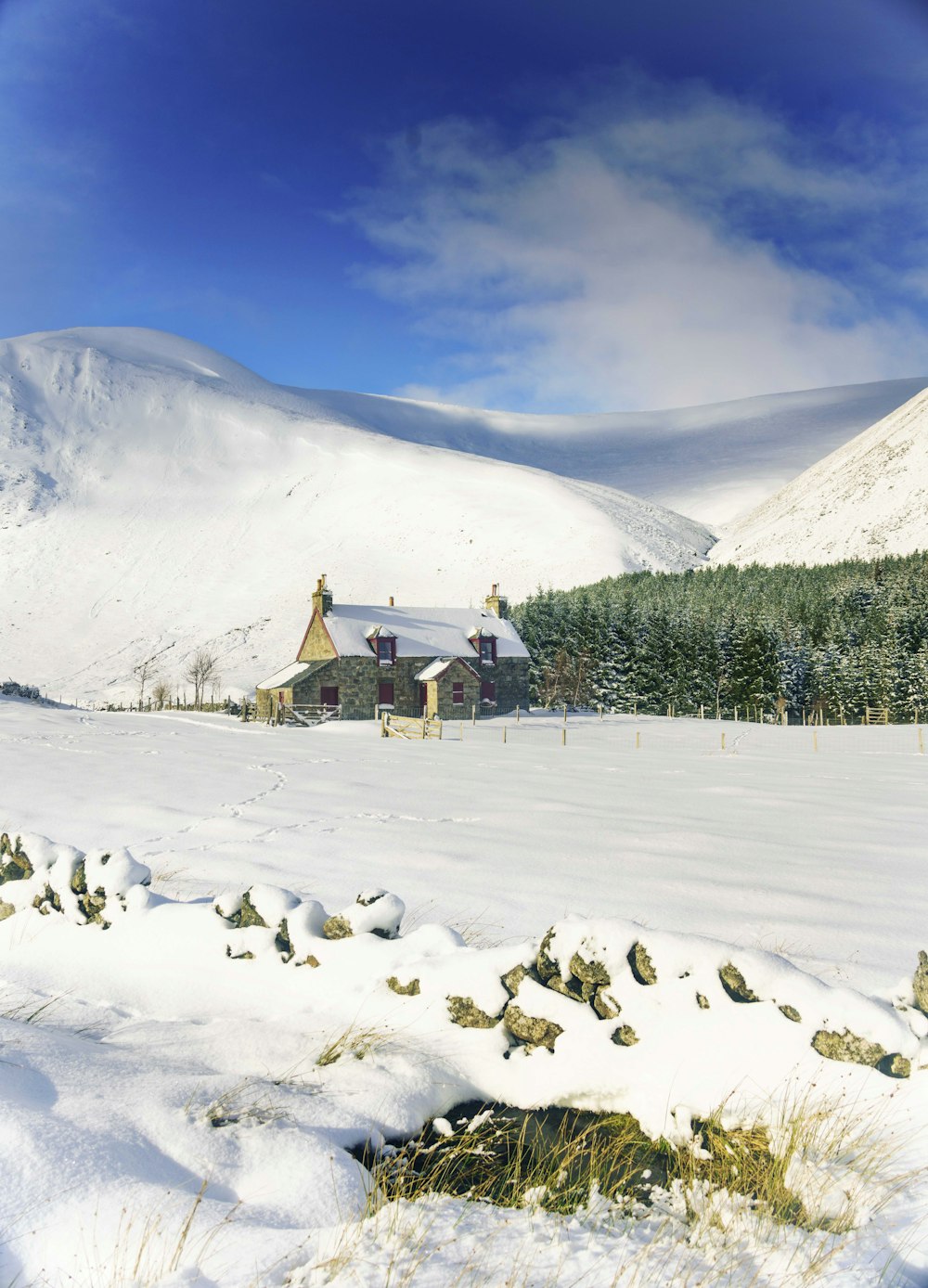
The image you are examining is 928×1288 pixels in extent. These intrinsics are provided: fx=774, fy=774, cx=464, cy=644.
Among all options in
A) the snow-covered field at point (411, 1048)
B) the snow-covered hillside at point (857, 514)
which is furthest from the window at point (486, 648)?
the snow-covered hillside at point (857, 514)

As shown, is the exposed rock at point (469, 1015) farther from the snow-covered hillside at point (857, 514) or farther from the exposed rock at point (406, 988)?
the snow-covered hillside at point (857, 514)

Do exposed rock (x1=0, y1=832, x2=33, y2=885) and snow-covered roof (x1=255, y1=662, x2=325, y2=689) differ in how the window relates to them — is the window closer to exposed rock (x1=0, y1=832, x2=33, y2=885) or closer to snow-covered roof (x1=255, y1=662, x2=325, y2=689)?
snow-covered roof (x1=255, y1=662, x2=325, y2=689)

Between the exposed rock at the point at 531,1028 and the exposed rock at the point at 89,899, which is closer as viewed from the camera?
the exposed rock at the point at 531,1028

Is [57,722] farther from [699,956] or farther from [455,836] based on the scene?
[699,956]

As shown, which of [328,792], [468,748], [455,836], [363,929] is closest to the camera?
[363,929]

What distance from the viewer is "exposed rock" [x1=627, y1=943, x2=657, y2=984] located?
5008 millimetres

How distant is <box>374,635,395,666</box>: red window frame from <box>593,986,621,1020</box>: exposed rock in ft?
154

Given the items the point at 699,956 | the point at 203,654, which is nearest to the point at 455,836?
the point at 699,956

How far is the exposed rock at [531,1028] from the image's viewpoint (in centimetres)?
512

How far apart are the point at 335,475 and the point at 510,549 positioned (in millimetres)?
61108

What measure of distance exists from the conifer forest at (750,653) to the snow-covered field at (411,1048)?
59332 millimetres

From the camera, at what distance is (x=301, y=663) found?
53.0m

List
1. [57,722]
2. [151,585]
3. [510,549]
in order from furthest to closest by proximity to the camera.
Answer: [510,549]
[151,585]
[57,722]

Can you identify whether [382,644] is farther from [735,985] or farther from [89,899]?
[735,985]
